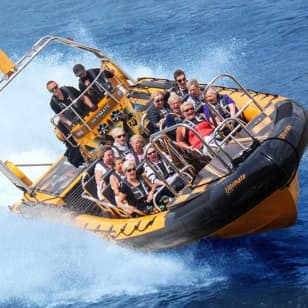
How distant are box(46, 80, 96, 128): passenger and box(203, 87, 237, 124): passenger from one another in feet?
7.22

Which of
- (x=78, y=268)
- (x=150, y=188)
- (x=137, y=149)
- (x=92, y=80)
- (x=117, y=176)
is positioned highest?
(x=92, y=80)

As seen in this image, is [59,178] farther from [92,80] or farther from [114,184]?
A: [114,184]

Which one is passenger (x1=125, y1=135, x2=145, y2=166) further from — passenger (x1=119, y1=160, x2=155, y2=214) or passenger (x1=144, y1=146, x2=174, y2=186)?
passenger (x1=119, y1=160, x2=155, y2=214)

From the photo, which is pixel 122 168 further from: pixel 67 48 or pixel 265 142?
pixel 67 48

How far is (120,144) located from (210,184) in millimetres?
2041

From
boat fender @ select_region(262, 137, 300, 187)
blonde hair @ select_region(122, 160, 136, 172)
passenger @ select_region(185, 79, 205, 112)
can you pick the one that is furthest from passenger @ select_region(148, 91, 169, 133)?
boat fender @ select_region(262, 137, 300, 187)

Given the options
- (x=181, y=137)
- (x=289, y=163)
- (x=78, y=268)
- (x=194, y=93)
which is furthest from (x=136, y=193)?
(x=289, y=163)

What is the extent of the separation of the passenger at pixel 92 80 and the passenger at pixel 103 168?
5.14ft

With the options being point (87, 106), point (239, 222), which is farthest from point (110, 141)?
point (239, 222)

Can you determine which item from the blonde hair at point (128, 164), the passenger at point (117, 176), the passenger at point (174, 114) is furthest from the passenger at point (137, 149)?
the passenger at point (174, 114)

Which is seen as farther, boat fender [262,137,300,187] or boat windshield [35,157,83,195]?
boat windshield [35,157,83,195]

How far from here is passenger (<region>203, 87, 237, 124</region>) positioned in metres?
9.07

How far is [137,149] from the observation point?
903 cm

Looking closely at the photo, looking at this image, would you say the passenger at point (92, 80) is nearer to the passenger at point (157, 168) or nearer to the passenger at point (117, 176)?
the passenger at point (117, 176)
